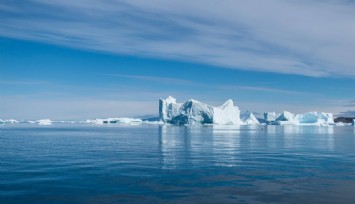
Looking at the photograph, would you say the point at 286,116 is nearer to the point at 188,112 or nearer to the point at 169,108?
the point at 188,112

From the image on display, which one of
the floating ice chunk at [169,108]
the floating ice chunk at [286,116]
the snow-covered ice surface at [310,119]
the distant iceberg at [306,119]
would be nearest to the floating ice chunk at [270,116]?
the distant iceberg at [306,119]

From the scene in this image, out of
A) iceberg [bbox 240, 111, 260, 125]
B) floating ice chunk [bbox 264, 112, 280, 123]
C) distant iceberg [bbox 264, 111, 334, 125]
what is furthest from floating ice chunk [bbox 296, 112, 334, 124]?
iceberg [bbox 240, 111, 260, 125]

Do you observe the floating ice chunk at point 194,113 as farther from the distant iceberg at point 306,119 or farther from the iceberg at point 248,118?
the iceberg at point 248,118

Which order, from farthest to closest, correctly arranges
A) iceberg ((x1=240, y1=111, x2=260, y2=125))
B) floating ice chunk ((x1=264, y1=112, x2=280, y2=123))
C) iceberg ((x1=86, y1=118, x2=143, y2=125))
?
iceberg ((x1=86, y1=118, x2=143, y2=125)) → iceberg ((x1=240, y1=111, x2=260, y2=125)) → floating ice chunk ((x1=264, y1=112, x2=280, y2=123))

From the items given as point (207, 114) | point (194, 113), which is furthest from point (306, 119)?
point (194, 113)

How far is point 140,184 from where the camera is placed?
46.4ft

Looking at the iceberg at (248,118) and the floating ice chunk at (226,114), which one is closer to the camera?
the floating ice chunk at (226,114)

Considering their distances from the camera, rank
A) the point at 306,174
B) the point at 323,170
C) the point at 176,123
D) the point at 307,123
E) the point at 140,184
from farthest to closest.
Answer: the point at 307,123
the point at 176,123
the point at 323,170
the point at 306,174
the point at 140,184

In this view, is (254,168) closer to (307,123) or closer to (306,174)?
(306,174)

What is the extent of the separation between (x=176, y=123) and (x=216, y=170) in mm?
102159

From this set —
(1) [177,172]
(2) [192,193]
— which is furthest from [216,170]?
(2) [192,193]

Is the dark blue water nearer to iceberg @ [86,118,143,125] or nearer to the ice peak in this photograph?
the ice peak

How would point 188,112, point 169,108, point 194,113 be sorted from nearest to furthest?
1. point 188,112
2. point 194,113
3. point 169,108

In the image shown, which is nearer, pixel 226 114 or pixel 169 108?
pixel 169 108
